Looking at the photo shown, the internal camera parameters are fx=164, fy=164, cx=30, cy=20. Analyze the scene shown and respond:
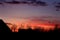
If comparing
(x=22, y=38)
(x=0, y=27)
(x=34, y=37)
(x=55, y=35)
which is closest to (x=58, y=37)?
(x=55, y=35)

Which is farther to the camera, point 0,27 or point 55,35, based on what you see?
point 0,27

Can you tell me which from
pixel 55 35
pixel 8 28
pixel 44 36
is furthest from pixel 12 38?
pixel 8 28

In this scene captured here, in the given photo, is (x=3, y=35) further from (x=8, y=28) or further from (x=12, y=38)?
(x=8, y=28)

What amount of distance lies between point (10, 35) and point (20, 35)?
2.59 feet

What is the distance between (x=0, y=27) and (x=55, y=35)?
1689 centimetres

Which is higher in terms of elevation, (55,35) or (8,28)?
(8,28)

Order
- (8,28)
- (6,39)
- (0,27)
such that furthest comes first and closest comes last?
1. (8,28)
2. (0,27)
3. (6,39)

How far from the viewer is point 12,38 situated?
12828mm

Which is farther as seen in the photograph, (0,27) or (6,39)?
(0,27)

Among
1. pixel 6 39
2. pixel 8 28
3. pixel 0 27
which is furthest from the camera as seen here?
pixel 8 28

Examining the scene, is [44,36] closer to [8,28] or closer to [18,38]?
[18,38]

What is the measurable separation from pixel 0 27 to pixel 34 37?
16358mm

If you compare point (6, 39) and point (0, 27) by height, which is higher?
point (0, 27)

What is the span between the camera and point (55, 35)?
43.7 ft
